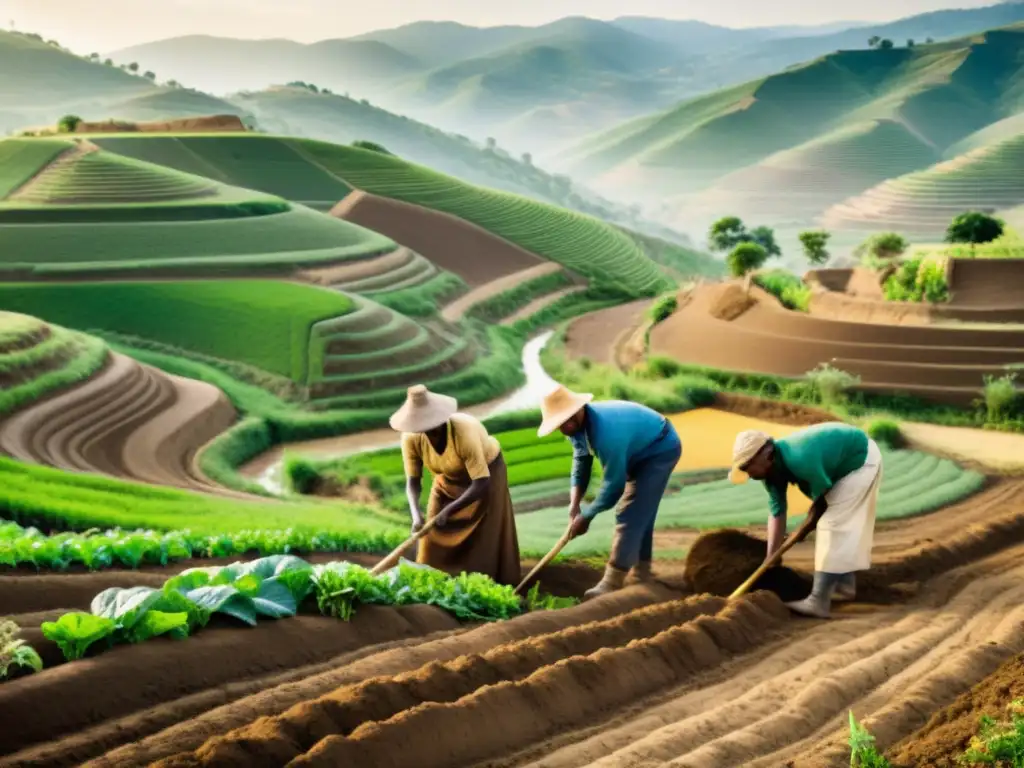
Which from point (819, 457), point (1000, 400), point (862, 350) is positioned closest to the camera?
point (819, 457)

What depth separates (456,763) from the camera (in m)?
5.33

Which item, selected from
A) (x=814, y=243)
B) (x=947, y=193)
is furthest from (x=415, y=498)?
(x=947, y=193)

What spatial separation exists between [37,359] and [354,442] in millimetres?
6295

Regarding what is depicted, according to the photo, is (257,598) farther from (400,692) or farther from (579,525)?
(579,525)

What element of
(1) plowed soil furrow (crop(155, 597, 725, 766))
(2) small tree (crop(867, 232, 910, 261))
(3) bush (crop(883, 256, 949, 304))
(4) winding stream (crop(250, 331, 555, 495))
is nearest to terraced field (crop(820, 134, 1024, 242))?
(2) small tree (crop(867, 232, 910, 261))

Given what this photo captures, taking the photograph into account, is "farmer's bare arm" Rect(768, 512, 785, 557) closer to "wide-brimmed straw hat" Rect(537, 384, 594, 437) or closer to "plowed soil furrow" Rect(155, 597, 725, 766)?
"plowed soil furrow" Rect(155, 597, 725, 766)

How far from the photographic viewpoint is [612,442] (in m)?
8.89

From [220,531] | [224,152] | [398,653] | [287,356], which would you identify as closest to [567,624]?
[398,653]

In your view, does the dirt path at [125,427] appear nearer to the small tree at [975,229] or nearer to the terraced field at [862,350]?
the terraced field at [862,350]

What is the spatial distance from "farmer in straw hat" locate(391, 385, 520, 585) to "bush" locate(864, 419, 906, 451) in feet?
41.7

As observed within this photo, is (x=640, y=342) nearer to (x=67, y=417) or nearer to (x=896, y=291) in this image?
(x=896, y=291)

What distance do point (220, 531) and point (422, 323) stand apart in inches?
Result: 828

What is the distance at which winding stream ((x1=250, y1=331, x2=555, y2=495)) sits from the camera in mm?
21875

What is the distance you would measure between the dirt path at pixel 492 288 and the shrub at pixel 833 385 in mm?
13312
